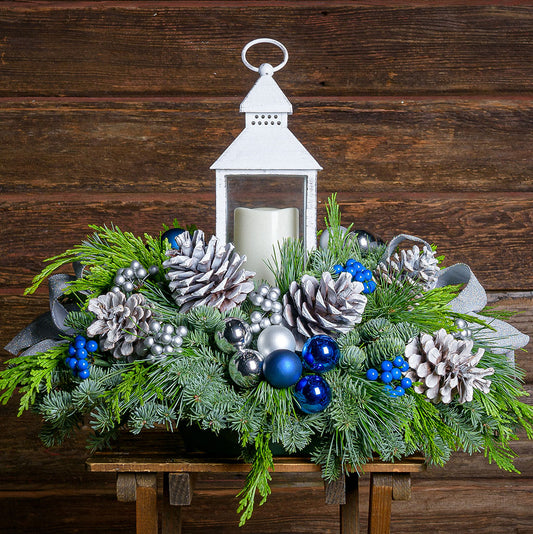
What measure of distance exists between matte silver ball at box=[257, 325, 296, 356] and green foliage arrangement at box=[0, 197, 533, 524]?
1.4 inches

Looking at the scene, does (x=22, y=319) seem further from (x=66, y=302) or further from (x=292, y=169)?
(x=292, y=169)

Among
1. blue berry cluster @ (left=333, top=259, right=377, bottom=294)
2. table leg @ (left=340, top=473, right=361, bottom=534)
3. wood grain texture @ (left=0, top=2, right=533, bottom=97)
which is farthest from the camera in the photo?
wood grain texture @ (left=0, top=2, right=533, bottom=97)

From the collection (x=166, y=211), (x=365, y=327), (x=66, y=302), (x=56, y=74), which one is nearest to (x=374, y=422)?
(x=365, y=327)

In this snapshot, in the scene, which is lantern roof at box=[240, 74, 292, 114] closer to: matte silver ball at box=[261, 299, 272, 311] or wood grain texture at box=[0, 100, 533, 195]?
matte silver ball at box=[261, 299, 272, 311]

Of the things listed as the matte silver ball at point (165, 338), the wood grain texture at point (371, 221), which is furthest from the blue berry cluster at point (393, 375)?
the wood grain texture at point (371, 221)

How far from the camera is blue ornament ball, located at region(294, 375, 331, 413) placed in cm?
64

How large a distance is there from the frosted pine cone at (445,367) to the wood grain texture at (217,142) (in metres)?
0.66

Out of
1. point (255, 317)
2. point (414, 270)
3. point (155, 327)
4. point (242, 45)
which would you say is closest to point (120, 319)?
point (155, 327)

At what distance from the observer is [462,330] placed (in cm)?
76

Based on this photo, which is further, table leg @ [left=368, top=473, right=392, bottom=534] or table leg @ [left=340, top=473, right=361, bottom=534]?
table leg @ [left=340, top=473, right=361, bottom=534]

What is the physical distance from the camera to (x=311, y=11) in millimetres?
1273

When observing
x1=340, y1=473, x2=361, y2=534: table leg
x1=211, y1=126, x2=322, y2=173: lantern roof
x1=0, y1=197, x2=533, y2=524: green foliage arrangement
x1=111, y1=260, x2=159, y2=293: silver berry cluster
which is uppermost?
x1=211, y1=126, x2=322, y2=173: lantern roof

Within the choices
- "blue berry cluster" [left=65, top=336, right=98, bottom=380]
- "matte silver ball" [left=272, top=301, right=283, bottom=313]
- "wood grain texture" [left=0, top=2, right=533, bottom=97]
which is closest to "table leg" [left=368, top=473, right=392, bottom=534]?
"matte silver ball" [left=272, top=301, right=283, bottom=313]

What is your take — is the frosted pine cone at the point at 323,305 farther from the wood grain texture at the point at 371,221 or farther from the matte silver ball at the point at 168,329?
the wood grain texture at the point at 371,221
